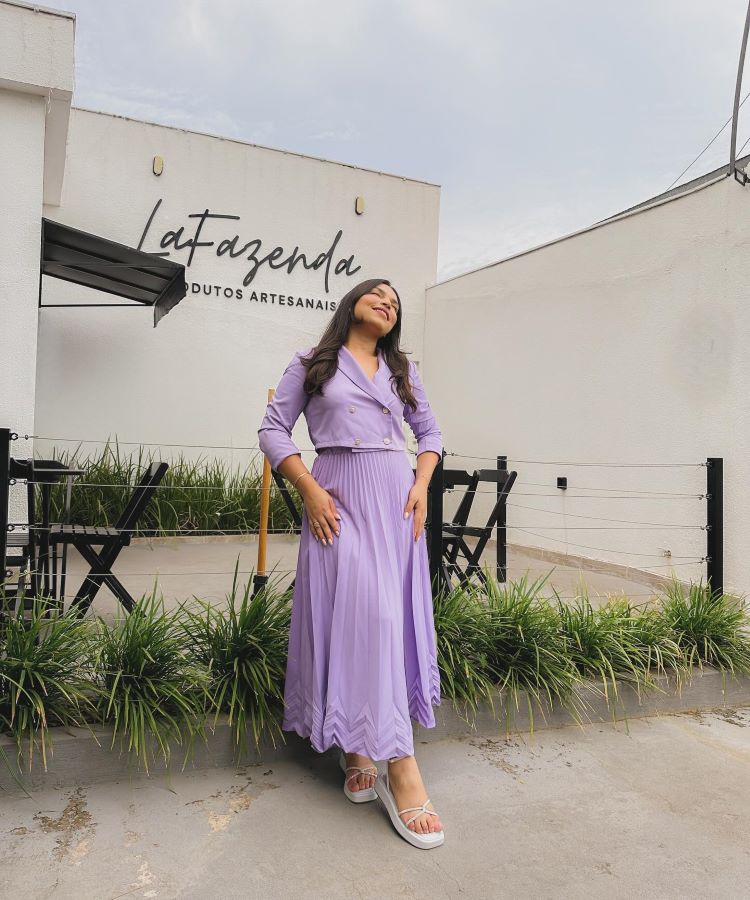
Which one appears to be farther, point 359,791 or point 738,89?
point 738,89

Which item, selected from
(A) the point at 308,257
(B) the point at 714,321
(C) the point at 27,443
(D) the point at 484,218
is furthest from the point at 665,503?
(D) the point at 484,218

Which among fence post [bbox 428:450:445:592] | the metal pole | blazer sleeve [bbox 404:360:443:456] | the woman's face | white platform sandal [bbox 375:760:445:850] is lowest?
white platform sandal [bbox 375:760:445:850]

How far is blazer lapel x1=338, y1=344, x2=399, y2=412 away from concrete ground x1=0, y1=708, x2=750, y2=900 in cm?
114

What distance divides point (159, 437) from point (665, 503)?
476 centimetres

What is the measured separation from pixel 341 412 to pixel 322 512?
30 centimetres

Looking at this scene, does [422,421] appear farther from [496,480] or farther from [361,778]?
[496,480]

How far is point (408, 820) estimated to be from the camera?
1978mm

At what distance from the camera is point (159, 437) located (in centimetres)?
748

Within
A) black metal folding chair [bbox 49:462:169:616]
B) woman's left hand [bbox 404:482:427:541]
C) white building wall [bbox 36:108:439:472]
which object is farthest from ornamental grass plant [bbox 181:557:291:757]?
white building wall [bbox 36:108:439:472]

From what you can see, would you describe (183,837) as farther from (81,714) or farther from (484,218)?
(484,218)

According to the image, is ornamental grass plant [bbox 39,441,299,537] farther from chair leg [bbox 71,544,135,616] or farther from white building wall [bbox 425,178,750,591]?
chair leg [bbox 71,544,135,616]

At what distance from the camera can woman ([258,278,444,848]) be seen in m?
2.04

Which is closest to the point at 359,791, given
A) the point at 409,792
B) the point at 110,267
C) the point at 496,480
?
the point at 409,792

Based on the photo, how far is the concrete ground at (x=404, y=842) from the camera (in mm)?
1752
